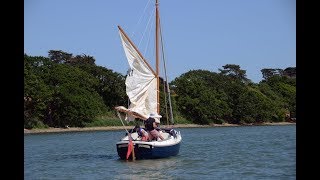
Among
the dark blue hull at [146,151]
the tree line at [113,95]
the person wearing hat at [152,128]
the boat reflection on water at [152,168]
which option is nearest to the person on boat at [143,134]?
the person wearing hat at [152,128]

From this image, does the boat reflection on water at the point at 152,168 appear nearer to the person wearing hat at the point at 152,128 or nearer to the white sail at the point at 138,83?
the person wearing hat at the point at 152,128

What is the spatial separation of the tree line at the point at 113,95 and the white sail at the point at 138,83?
32429 mm

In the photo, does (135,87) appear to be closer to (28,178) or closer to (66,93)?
(28,178)

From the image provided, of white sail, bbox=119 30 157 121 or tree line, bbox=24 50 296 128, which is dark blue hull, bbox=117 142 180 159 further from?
tree line, bbox=24 50 296 128

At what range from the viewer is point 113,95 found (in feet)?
239

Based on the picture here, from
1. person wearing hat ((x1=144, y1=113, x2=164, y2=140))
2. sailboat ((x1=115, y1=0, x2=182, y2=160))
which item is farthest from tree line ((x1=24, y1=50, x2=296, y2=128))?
person wearing hat ((x1=144, y1=113, x2=164, y2=140))

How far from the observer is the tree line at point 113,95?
63875 mm

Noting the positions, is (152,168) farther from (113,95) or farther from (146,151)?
Answer: (113,95)

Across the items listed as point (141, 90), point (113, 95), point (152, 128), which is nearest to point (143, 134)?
point (152, 128)

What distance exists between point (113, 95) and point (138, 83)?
143 feet

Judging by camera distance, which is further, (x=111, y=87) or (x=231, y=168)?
(x=111, y=87)

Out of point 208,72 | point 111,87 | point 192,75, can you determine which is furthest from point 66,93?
point 208,72

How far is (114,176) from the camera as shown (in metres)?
19.8
